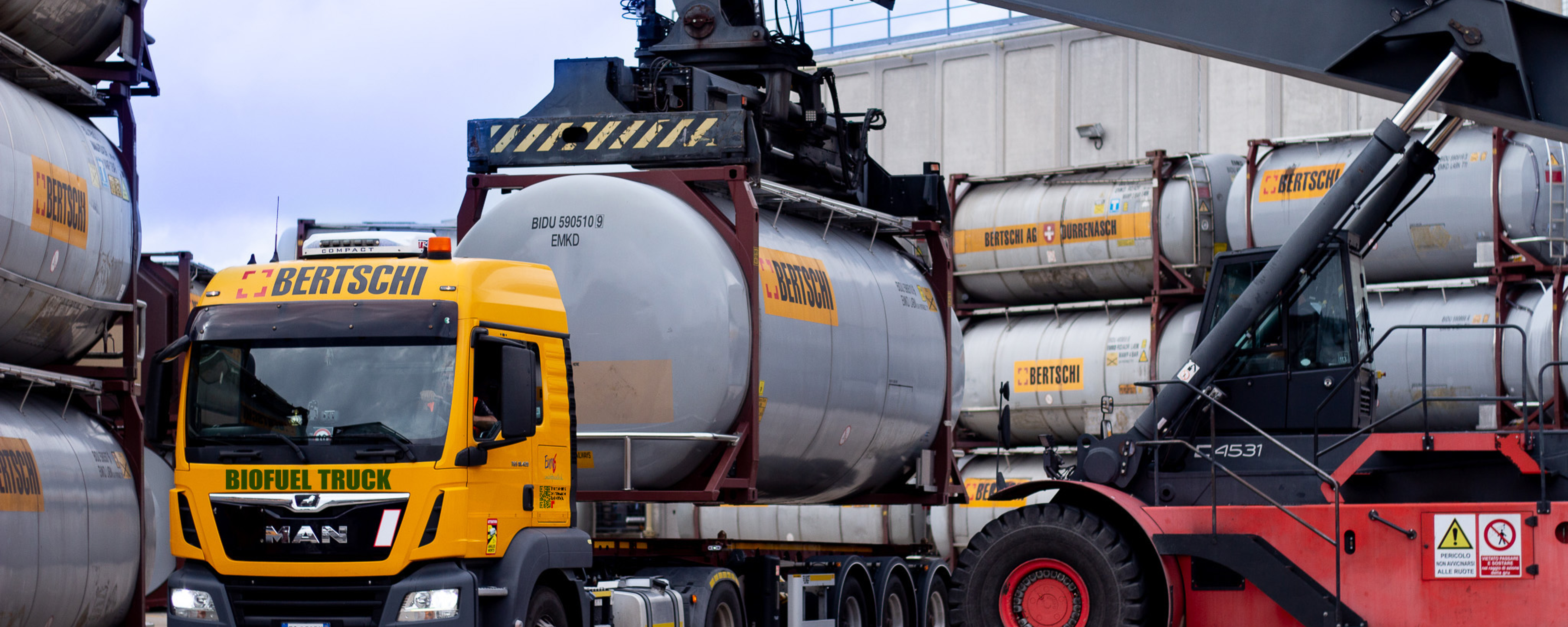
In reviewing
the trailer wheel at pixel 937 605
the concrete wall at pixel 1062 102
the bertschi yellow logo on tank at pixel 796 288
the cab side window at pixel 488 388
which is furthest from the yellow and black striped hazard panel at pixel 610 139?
the concrete wall at pixel 1062 102

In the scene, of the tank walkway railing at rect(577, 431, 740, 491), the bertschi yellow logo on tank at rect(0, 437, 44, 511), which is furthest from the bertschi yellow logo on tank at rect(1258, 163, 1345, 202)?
the bertschi yellow logo on tank at rect(0, 437, 44, 511)

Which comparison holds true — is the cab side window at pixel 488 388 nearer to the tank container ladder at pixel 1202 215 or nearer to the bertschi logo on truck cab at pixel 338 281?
the bertschi logo on truck cab at pixel 338 281

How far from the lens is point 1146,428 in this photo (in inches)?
524

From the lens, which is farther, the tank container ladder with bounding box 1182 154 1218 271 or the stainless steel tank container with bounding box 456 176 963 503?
the tank container ladder with bounding box 1182 154 1218 271

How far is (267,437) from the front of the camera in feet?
33.4

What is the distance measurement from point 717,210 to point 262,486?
14.5ft

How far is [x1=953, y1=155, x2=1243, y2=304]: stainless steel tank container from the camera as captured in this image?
2184cm

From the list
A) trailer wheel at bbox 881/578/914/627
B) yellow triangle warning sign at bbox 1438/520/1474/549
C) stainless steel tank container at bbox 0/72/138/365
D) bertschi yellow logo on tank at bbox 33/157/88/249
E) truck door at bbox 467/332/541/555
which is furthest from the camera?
trailer wheel at bbox 881/578/914/627

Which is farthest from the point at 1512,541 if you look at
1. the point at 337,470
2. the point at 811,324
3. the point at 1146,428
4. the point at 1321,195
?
the point at 1321,195

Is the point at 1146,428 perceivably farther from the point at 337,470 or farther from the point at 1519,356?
the point at 1519,356

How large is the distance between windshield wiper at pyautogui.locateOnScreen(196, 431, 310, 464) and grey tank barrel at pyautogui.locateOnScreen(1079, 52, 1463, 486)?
6.26 m

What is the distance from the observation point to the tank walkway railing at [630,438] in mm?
Result: 12508

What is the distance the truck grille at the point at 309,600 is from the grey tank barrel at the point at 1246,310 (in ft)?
19.5

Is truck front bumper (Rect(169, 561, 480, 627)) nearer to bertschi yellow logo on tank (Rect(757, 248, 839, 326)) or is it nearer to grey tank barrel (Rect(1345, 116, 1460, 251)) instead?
bertschi yellow logo on tank (Rect(757, 248, 839, 326))
